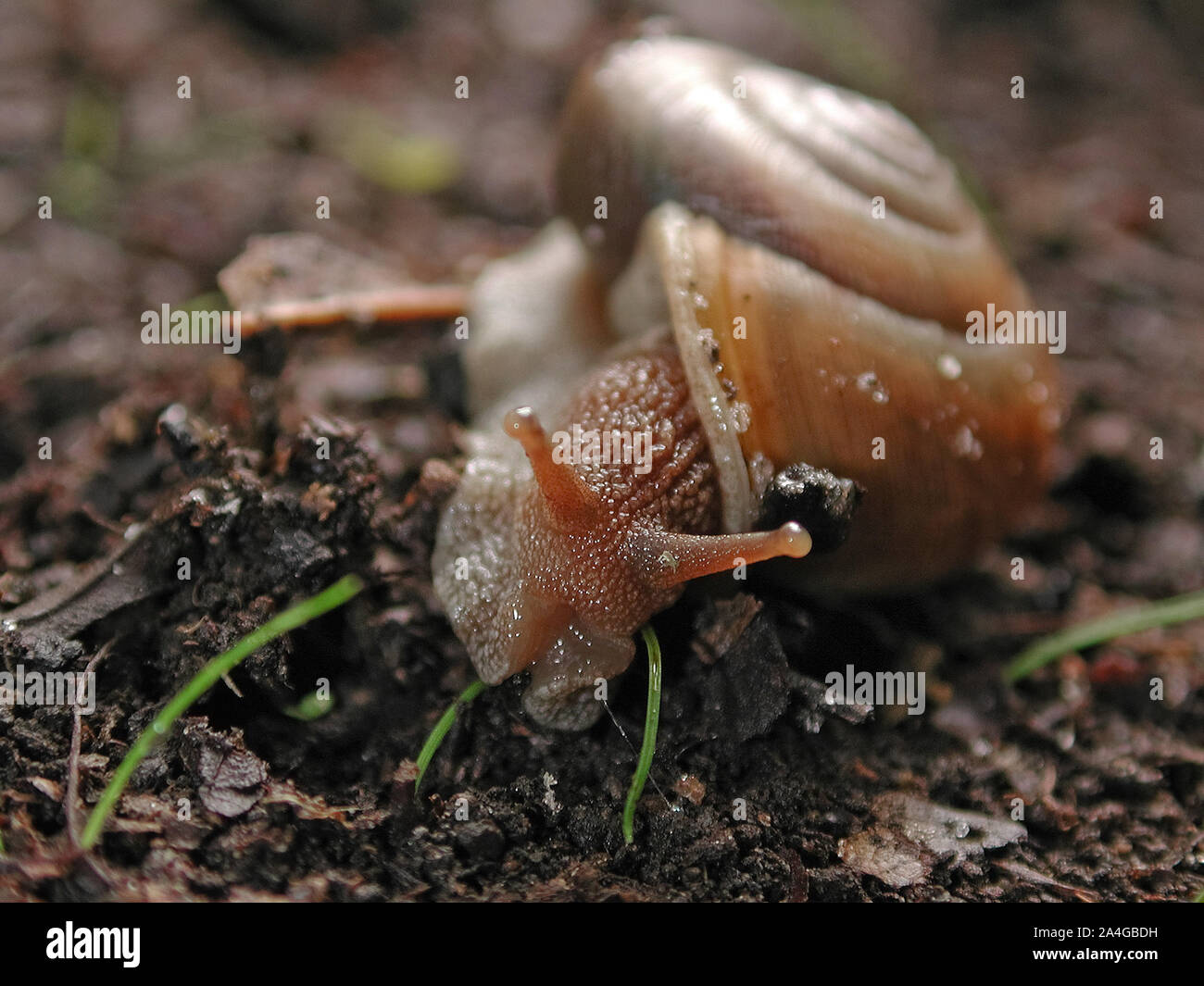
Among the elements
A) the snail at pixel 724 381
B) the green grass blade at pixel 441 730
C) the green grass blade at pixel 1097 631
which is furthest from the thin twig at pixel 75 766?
the green grass blade at pixel 1097 631

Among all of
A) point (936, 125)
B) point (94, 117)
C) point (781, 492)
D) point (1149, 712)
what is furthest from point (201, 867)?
point (936, 125)

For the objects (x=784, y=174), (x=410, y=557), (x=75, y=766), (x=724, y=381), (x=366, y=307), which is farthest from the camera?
(x=366, y=307)

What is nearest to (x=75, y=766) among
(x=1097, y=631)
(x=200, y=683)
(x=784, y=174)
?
(x=200, y=683)

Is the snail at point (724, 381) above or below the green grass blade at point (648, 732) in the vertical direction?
above

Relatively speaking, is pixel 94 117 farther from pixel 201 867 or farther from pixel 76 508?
pixel 201 867

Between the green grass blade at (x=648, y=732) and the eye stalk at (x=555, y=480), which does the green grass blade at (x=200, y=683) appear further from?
the green grass blade at (x=648, y=732)

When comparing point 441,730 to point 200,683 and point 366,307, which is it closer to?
point 200,683
